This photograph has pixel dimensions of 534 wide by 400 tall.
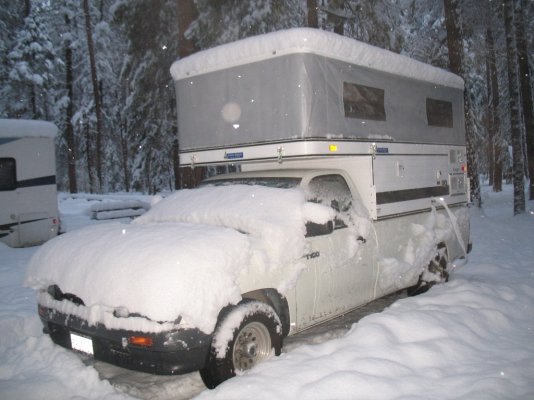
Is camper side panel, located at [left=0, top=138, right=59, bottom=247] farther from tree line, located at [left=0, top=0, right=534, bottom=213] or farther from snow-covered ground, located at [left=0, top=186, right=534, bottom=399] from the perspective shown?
snow-covered ground, located at [left=0, top=186, right=534, bottom=399]

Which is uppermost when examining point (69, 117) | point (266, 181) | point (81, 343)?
point (69, 117)

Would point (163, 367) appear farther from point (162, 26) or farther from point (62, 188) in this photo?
point (62, 188)

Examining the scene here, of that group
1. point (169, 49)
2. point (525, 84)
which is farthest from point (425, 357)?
point (525, 84)

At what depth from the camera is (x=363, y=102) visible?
21.1ft

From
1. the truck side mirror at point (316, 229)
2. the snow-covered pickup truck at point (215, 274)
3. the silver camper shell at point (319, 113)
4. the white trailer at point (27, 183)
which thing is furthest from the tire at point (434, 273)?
the white trailer at point (27, 183)

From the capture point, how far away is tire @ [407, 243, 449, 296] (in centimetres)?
726

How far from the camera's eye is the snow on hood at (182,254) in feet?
12.4

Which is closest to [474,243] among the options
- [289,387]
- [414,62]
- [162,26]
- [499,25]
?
[414,62]

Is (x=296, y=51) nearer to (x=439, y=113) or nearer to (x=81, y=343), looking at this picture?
(x=439, y=113)

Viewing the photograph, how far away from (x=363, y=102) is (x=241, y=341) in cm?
370

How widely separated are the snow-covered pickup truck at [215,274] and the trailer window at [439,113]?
2654 millimetres

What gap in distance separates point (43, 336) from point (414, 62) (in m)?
6.33

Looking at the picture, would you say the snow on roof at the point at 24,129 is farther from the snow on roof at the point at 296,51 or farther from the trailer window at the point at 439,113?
the trailer window at the point at 439,113

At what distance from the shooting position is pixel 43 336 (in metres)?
5.18
